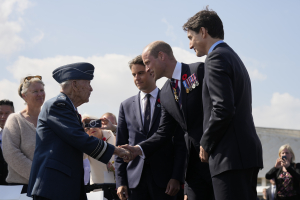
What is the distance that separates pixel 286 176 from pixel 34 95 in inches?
233

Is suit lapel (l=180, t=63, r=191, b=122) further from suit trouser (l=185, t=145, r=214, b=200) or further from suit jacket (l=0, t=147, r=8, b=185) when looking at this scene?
suit jacket (l=0, t=147, r=8, b=185)

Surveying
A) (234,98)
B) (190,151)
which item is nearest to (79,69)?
(190,151)

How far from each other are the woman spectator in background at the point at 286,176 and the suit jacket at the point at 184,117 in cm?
500

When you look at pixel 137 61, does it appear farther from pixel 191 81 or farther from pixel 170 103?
pixel 191 81

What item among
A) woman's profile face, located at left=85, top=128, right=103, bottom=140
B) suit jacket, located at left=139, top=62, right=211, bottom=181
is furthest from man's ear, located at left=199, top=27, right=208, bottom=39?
woman's profile face, located at left=85, top=128, right=103, bottom=140

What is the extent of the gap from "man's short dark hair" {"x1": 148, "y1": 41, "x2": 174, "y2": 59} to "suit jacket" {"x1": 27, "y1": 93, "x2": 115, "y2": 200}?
1.17 metres

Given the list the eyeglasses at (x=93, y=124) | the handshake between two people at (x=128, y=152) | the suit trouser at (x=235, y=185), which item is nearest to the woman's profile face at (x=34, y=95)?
the eyeglasses at (x=93, y=124)

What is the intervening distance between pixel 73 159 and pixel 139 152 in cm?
95

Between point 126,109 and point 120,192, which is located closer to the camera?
point 120,192

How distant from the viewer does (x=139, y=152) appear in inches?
163

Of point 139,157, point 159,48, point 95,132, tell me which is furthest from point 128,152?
point 95,132

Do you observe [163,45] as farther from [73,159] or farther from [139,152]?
[73,159]

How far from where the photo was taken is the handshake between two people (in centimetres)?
391

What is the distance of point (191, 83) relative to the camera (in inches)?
146
